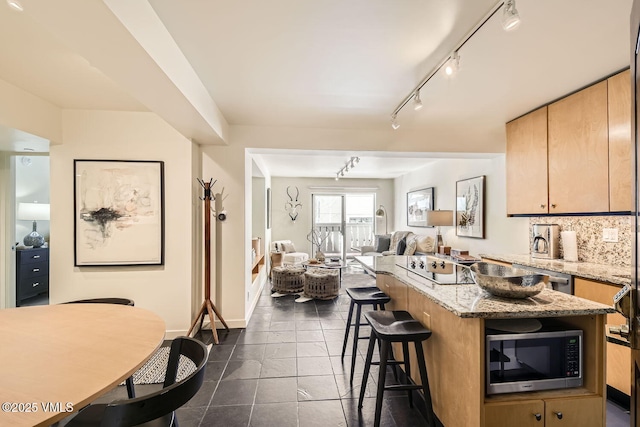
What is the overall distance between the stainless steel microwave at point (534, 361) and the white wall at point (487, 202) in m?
2.48

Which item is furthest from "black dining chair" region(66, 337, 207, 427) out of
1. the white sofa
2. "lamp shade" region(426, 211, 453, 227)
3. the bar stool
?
the white sofa

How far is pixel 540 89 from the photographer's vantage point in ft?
7.93

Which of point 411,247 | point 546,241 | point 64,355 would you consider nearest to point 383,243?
point 411,247

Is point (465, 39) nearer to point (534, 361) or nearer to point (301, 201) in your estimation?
point (534, 361)

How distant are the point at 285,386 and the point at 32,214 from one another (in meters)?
4.86

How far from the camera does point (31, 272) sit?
417 centimetres

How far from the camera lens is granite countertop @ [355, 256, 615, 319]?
1.29m

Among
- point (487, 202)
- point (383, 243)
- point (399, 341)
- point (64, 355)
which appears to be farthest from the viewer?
point (383, 243)

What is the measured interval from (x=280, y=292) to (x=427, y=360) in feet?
10.9

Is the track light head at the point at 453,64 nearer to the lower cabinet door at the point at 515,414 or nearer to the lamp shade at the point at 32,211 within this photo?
the lower cabinet door at the point at 515,414

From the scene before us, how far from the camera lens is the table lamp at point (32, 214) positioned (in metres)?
4.28

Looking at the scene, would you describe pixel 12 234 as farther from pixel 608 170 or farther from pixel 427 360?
pixel 608 170

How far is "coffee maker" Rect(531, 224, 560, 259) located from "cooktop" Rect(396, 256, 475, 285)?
4.27 feet

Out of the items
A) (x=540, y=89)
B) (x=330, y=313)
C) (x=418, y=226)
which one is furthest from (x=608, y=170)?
(x=418, y=226)
